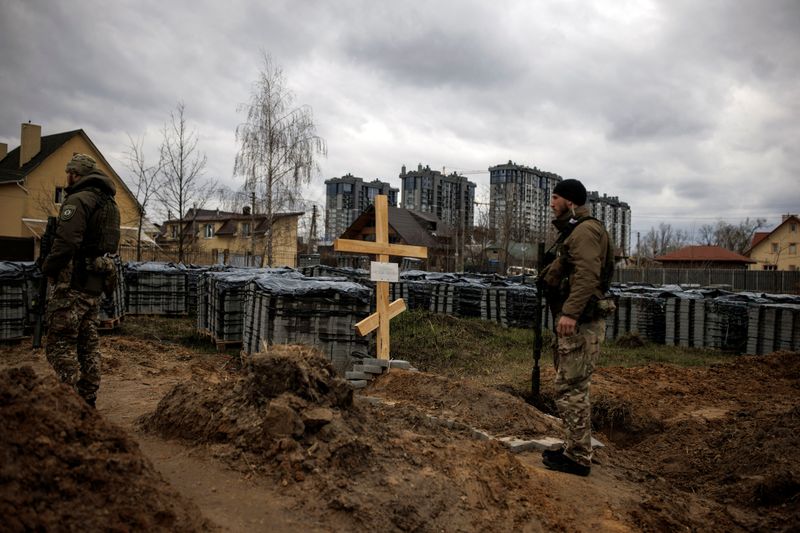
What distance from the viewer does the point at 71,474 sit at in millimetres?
2363

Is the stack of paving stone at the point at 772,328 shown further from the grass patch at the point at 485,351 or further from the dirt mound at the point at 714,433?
the dirt mound at the point at 714,433

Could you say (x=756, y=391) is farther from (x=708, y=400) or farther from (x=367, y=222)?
(x=367, y=222)

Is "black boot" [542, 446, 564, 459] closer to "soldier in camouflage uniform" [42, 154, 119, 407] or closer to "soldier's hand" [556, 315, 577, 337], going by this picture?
"soldier's hand" [556, 315, 577, 337]

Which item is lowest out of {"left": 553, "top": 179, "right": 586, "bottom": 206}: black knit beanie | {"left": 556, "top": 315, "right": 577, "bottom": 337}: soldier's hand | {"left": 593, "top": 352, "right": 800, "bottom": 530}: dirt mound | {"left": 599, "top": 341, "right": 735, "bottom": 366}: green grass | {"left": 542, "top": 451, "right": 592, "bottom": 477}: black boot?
{"left": 599, "top": 341, "right": 735, "bottom": 366}: green grass

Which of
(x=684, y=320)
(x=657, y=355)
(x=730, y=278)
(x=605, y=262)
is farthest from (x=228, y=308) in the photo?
(x=730, y=278)

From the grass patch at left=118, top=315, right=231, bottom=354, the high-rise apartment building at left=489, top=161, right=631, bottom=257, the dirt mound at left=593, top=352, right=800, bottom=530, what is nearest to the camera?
the dirt mound at left=593, top=352, right=800, bottom=530

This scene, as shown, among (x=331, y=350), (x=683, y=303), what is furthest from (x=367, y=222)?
(x=331, y=350)

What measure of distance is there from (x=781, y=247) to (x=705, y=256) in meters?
10.1

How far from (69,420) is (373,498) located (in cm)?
167

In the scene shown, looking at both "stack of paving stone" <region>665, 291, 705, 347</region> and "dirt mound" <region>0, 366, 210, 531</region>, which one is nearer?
"dirt mound" <region>0, 366, 210, 531</region>

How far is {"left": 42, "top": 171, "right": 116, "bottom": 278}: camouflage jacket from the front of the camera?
449 cm

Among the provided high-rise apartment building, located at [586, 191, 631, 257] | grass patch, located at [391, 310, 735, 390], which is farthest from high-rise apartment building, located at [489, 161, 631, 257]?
grass patch, located at [391, 310, 735, 390]

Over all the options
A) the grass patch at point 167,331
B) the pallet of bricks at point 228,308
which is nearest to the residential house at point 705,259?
the grass patch at point 167,331

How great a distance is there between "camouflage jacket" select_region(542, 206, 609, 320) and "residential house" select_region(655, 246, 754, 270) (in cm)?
5723
